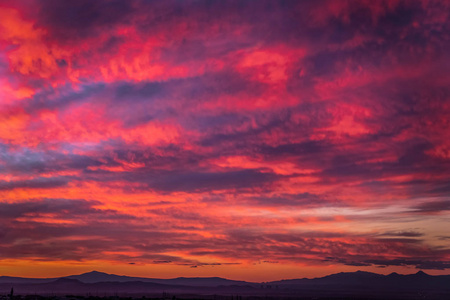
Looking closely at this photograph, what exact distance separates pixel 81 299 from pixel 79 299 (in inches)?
26.6

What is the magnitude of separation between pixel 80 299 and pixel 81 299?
37cm

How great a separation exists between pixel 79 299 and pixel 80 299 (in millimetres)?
312

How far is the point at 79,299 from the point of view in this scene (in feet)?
471

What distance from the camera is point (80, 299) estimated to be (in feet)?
471

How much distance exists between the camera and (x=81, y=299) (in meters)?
144
